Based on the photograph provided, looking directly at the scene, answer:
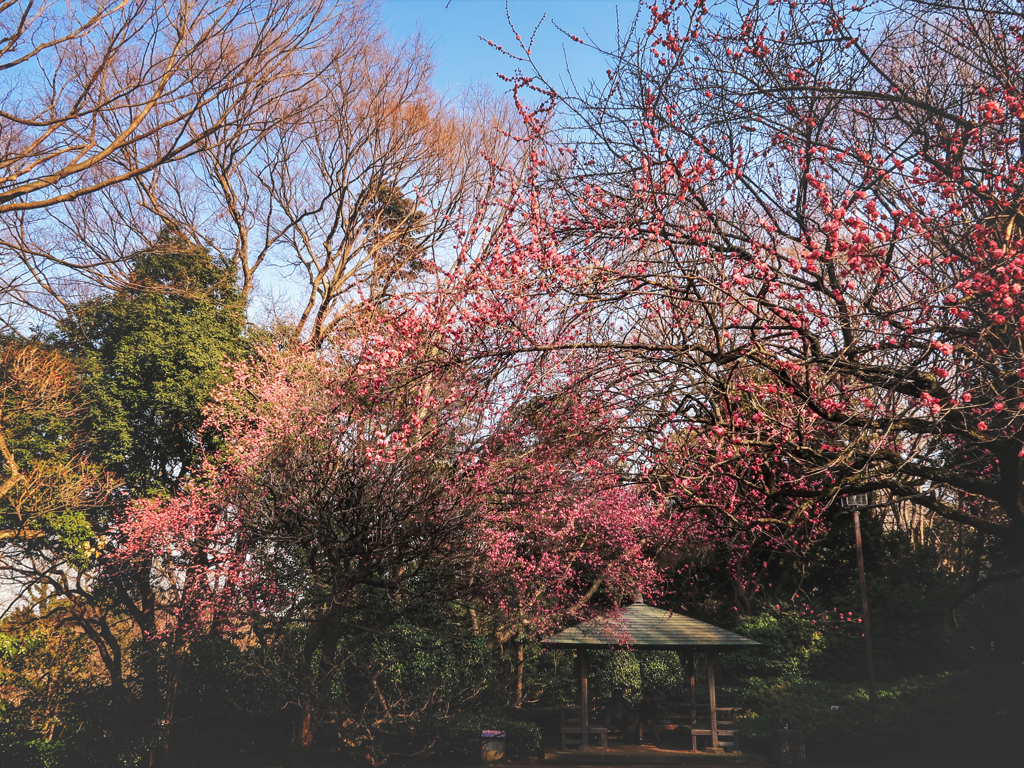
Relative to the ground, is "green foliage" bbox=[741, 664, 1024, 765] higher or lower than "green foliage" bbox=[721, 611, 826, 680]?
lower

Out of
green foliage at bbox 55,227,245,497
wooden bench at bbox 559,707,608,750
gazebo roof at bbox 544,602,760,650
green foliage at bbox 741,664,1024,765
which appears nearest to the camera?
green foliage at bbox 741,664,1024,765

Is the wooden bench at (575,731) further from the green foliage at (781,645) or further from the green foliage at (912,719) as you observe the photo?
the green foliage at (781,645)

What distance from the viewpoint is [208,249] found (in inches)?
665

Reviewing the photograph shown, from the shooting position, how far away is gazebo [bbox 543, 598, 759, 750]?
44.0 ft

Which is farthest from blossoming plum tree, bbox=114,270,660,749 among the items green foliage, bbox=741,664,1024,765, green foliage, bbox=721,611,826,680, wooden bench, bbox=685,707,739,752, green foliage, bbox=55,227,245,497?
green foliage, bbox=721,611,826,680

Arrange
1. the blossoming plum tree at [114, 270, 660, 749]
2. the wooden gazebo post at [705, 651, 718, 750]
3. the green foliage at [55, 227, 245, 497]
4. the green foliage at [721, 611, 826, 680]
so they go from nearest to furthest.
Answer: the blossoming plum tree at [114, 270, 660, 749] → the wooden gazebo post at [705, 651, 718, 750] → the green foliage at [55, 227, 245, 497] → the green foliage at [721, 611, 826, 680]

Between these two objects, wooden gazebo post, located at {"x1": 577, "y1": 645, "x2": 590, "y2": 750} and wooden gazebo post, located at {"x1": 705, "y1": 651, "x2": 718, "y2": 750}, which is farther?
wooden gazebo post, located at {"x1": 705, "y1": 651, "x2": 718, "y2": 750}

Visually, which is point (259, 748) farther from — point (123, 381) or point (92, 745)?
point (123, 381)

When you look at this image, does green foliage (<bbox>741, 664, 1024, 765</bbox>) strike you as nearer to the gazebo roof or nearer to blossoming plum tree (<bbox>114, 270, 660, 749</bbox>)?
the gazebo roof

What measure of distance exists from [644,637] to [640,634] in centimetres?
13

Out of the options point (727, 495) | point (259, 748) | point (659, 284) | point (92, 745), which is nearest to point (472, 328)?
point (659, 284)

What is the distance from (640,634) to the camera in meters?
13.9

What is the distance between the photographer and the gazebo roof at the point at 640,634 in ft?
43.7

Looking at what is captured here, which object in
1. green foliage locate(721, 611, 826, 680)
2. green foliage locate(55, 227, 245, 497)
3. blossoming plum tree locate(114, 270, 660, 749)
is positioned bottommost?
green foliage locate(721, 611, 826, 680)
